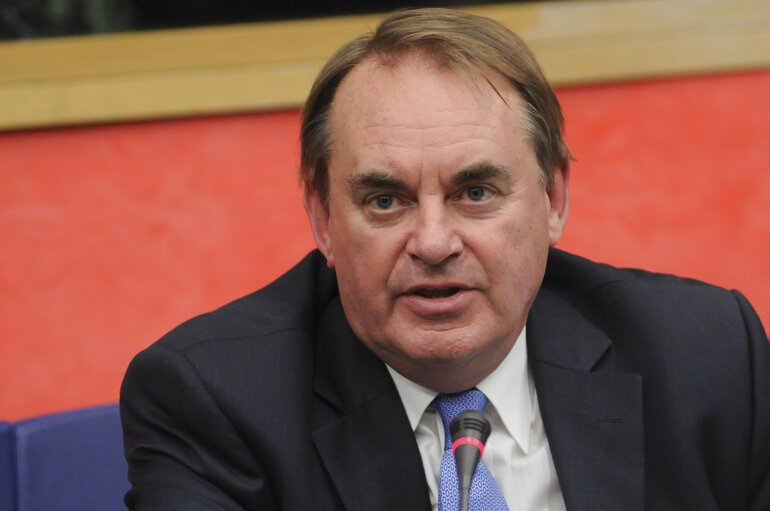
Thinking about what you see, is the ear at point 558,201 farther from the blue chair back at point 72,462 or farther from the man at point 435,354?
the blue chair back at point 72,462

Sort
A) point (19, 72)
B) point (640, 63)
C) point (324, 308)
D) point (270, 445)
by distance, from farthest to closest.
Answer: point (640, 63)
point (19, 72)
point (324, 308)
point (270, 445)

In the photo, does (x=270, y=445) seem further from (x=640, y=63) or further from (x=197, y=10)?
(x=640, y=63)

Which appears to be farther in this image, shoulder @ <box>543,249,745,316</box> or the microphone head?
shoulder @ <box>543,249,745,316</box>

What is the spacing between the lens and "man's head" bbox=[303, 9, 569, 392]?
1643mm

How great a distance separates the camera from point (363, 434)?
1743mm

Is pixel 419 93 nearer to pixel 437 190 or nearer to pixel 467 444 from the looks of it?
pixel 437 190

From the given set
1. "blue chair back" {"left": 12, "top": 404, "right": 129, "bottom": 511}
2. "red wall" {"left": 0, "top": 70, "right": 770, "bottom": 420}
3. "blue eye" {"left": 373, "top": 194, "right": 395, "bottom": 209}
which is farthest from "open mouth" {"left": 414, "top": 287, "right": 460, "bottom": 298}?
"red wall" {"left": 0, "top": 70, "right": 770, "bottom": 420}

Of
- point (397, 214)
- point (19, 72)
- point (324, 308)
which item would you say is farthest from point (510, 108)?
point (19, 72)

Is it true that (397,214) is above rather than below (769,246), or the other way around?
above

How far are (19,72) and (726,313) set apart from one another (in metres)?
1.74

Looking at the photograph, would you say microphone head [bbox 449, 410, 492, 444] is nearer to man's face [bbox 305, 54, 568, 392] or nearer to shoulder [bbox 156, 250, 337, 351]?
man's face [bbox 305, 54, 568, 392]

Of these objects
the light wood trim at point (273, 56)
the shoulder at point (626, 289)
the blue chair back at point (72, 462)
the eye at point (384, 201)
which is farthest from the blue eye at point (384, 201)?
the light wood trim at point (273, 56)

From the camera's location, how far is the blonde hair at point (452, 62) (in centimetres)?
173

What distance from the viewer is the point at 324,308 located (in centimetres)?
195
